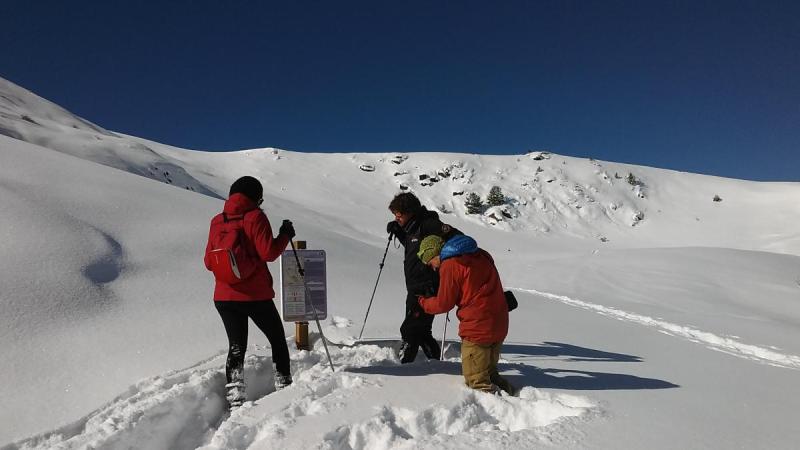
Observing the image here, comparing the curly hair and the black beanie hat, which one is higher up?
the curly hair

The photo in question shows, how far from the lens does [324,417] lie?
9.37ft

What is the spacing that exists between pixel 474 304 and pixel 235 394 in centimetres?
185

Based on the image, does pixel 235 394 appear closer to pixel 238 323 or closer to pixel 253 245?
pixel 238 323

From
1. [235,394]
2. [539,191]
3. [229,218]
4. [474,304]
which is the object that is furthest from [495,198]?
[235,394]

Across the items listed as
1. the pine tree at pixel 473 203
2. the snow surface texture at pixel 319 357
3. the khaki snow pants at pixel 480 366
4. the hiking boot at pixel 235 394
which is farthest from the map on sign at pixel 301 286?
the pine tree at pixel 473 203

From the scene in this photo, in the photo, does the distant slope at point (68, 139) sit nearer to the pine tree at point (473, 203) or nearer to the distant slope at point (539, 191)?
the distant slope at point (539, 191)

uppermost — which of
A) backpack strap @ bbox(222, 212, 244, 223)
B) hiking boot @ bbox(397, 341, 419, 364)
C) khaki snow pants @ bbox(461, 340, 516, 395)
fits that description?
backpack strap @ bbox(222, 212, 244, 223)

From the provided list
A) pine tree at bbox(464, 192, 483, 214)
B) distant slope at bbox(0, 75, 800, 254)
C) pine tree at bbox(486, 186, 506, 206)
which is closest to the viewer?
distant slope at bbox(0, 75, 800, 254)

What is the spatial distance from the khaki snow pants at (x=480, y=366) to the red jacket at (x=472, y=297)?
0.17 feet

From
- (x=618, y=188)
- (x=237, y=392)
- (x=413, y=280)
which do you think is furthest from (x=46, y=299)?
(x=618, y=188)

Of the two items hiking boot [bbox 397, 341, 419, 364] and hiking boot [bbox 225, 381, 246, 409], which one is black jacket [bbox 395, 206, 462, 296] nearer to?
hiking boot [bbox 397, 341, 419, 364]

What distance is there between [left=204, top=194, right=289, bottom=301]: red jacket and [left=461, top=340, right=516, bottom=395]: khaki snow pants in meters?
1.56

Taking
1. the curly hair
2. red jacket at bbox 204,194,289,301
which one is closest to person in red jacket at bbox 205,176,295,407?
red jacket at bbox 204,194,289,301

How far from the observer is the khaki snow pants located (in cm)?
325
